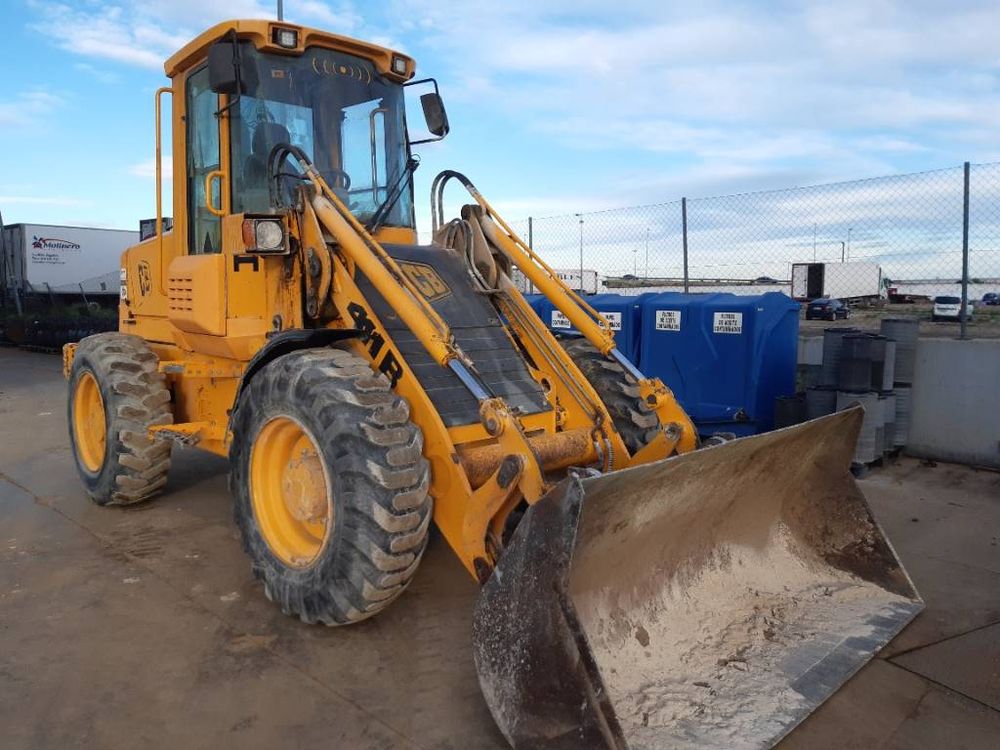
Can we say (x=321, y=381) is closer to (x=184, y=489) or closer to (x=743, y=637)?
(x=743, y=637)

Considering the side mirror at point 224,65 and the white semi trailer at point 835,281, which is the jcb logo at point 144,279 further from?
the white semi trailer at point 835,281

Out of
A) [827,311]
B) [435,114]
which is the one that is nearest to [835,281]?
[827,311]

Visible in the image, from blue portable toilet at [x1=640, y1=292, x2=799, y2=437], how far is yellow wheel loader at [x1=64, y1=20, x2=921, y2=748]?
288 centimetres

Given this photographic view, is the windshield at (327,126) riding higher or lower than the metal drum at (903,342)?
higher

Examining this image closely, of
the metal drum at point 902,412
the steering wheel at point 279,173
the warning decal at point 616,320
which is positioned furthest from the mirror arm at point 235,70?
the metal drum at point 902,412

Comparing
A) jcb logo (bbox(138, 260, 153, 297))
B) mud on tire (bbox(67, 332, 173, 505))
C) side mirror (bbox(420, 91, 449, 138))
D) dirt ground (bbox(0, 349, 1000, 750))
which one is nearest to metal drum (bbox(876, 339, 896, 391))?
dirt ground (bbox(0, 349, 1000, 750))

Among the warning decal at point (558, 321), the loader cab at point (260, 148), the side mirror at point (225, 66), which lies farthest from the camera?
the warning decal at point (558, 321)

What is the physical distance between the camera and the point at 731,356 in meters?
7.68

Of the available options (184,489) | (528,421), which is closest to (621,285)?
(184,489)

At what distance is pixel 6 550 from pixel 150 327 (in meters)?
1.80

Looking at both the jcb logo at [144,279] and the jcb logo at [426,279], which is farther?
the jcb logo at [144,279]

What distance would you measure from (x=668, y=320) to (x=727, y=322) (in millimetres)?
679

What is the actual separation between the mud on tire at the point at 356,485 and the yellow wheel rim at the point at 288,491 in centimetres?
17

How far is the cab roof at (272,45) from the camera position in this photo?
4.64 metres
